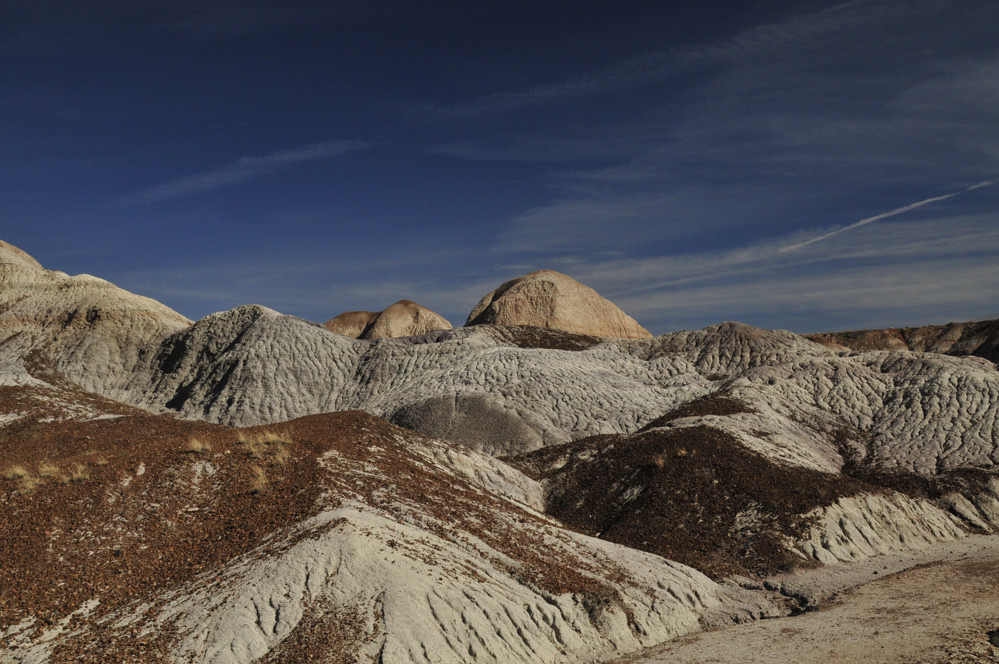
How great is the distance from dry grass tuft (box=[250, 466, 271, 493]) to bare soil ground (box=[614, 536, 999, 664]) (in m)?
9.11

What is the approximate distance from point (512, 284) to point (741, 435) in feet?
199

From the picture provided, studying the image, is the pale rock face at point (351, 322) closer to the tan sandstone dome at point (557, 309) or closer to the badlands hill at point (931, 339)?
the tan sandstone dome at point (557, 309)

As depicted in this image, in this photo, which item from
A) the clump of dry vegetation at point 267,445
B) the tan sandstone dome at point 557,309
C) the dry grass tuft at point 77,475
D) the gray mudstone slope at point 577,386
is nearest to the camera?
the dry grass tuft at point 77,475

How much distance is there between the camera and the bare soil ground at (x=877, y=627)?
13.1m

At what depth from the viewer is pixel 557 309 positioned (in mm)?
80375

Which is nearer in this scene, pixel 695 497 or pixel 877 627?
pixel 877 627

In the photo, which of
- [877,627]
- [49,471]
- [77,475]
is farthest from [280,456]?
[877,627]

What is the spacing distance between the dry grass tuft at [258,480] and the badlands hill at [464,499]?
0.41ft

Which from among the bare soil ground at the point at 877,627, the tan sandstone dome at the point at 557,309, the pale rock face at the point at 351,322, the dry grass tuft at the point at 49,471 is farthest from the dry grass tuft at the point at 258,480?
the pale rock face at the point at 351,322

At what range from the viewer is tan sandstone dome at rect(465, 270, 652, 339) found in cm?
8000

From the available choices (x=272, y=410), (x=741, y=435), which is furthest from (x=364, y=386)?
(x=741, y=435)

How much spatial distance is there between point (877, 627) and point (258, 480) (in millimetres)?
14388

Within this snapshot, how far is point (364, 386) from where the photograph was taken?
48.5 meters

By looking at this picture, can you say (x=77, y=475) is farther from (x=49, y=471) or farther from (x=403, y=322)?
(x=403, y=322)
